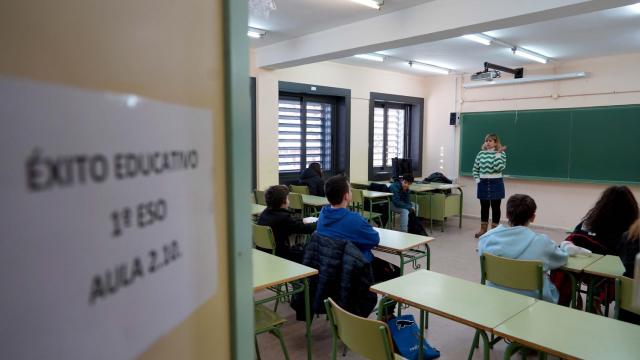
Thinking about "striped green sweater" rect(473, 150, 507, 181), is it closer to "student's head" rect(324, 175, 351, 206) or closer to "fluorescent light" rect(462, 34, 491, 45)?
"fluorescent light" rect(462, 34, 491, 45)

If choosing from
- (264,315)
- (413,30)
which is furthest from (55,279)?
(413,30)

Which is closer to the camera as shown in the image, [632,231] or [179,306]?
[179,306]

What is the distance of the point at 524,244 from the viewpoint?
2553 millimetres

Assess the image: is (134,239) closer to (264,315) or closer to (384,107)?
(264,315)

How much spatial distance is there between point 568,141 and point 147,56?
7289mm

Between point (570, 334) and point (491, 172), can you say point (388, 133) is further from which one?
point (570, 334)

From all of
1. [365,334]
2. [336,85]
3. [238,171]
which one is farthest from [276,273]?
[336,85]

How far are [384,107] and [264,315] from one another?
19.9 feet

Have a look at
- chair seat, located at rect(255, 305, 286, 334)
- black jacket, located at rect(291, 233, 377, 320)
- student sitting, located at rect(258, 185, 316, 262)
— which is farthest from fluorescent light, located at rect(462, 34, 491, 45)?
chair seat, located at rect(255, 305, 286, 334)

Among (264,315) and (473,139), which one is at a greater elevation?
(473,139)

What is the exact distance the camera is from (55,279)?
344 mm

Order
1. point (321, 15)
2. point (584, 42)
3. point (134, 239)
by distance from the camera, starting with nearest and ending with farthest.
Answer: point (134, 239) → point (321, 15) → point (584, 42)

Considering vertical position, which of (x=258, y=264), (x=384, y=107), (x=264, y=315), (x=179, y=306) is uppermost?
(x=384, y=107)

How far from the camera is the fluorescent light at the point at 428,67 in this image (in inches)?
269
